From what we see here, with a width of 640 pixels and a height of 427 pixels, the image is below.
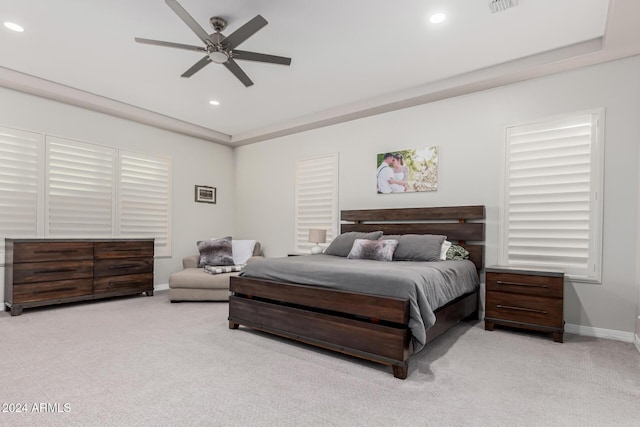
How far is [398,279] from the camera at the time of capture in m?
2.43

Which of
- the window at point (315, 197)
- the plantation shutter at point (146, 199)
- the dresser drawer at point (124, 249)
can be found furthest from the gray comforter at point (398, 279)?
the plantation shutter at point (146, 199)

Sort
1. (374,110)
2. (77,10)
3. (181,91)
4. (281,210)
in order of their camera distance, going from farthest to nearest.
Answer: (281,210), (374,110), (181,91), (77,10)

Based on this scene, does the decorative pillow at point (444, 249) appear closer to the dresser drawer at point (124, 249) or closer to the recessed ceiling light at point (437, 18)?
the recessed ceiling light at point (437, 18)

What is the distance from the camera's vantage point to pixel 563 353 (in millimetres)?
2783

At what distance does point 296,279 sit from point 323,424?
52.3 inches

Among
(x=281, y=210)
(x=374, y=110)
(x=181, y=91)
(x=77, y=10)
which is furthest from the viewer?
(x=281, y=210)

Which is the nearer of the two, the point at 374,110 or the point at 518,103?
the point at 518,103

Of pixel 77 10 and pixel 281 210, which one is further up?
pixel 77 10

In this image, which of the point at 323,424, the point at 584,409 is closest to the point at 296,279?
the point at 323,424

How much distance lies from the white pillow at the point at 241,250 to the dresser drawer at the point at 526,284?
11.6 feet

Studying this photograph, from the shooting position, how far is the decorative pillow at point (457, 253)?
378 centimetres

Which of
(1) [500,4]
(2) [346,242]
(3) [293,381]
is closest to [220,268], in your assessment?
(2) [346,242]

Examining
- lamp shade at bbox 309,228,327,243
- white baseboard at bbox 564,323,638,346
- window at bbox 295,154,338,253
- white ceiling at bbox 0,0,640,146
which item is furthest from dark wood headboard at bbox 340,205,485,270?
white ceiling at bbox 0,0,640,146

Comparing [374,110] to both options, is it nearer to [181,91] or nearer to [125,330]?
[181,91]
